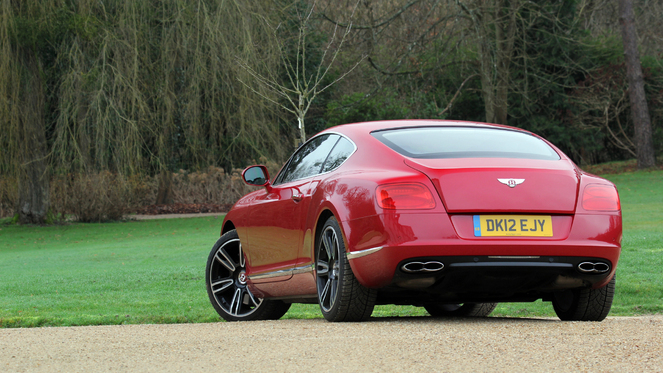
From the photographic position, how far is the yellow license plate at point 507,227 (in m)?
4.83

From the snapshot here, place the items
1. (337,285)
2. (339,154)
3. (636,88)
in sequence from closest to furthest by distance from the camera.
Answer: (337,285)
(339,154)
(636,88)

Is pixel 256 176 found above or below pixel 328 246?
above

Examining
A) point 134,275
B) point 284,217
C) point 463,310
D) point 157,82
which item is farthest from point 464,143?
point 157,82

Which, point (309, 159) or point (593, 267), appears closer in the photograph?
point (593, 267)

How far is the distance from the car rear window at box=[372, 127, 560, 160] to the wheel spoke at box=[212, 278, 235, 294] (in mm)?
2163

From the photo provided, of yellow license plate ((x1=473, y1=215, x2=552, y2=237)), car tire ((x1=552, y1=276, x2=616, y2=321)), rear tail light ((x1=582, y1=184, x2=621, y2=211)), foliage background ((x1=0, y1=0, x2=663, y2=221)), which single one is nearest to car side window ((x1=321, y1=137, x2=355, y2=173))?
yellow license plate ((x1=473, y1=215, x2=552, y2=237))

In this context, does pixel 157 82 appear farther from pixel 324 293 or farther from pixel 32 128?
pixel 324 293

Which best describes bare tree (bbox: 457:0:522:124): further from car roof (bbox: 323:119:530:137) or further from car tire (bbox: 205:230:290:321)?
car roof (bbox: 323:119:530:137)

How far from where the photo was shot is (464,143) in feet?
17.8

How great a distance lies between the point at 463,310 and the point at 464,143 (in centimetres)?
214

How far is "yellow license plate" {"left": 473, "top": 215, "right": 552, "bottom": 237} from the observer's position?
4.83 m

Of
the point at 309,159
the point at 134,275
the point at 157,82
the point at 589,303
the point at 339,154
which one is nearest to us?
the point at 589,303

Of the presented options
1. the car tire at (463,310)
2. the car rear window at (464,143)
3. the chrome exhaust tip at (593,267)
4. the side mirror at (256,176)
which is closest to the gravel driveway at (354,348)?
the chrome exhaust tip at (593,267)

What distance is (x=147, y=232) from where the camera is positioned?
23203mm
